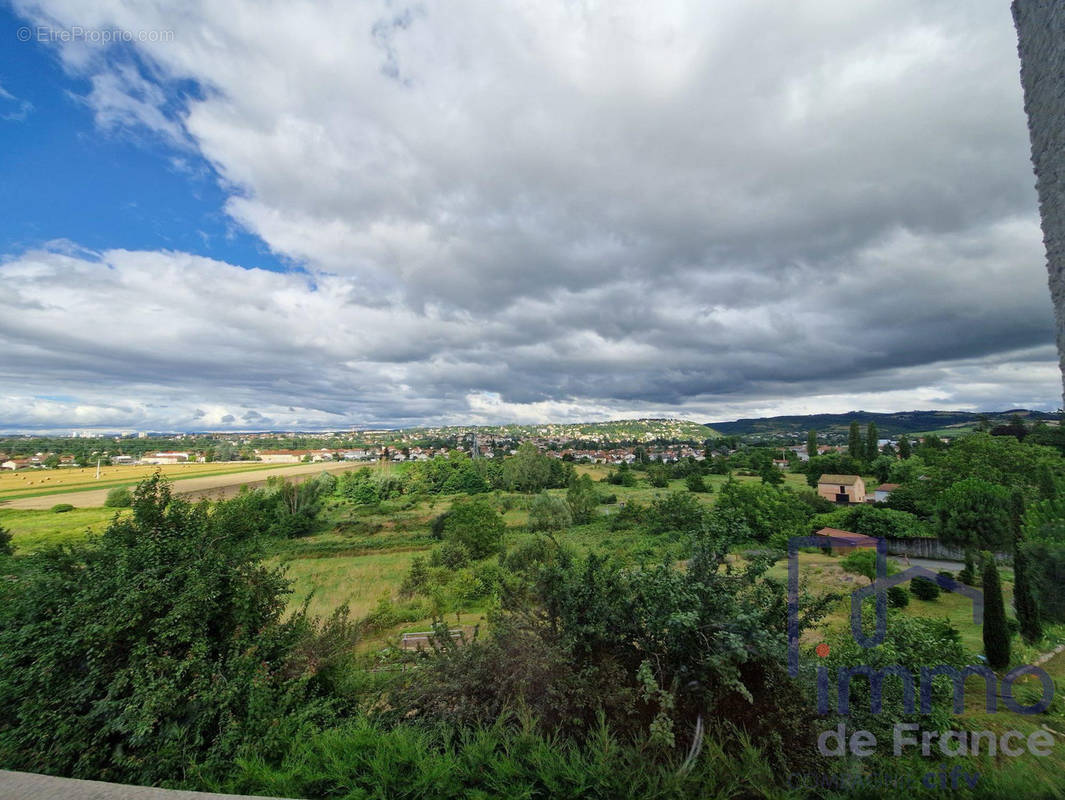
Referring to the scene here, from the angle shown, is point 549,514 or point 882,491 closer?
point 549,514

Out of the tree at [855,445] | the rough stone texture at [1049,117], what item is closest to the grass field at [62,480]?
the rough stone texture at [1049,117]

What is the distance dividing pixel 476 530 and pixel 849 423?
471ft

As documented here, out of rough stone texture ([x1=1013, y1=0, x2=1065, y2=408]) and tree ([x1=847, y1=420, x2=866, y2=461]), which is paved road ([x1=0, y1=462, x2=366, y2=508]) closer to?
rough stone texture ([x1=1013, y1=0, x2=1065, y2=408])

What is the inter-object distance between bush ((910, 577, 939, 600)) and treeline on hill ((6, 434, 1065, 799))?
17806 mm

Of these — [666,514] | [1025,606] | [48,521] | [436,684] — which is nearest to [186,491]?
[48,521]

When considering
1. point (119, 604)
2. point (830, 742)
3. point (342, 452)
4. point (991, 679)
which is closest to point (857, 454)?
point (991, 679)

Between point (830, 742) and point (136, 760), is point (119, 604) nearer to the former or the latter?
point (136, 760)

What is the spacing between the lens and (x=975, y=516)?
25.8 metres

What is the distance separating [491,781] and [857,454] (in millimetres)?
74442

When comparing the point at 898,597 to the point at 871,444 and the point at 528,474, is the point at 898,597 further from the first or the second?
the point at 871,444

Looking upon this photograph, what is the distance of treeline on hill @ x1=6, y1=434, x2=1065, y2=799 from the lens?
9.66ft

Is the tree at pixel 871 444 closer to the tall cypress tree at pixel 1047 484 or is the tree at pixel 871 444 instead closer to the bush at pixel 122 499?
the tall cypress tree at pixel 1047 484

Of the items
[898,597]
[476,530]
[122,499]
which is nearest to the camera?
[122,499]

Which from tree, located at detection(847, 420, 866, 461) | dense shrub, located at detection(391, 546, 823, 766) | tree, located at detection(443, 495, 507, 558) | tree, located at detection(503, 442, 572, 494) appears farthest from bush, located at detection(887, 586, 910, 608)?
tree, located at detection(847, 420, 866, 461)
